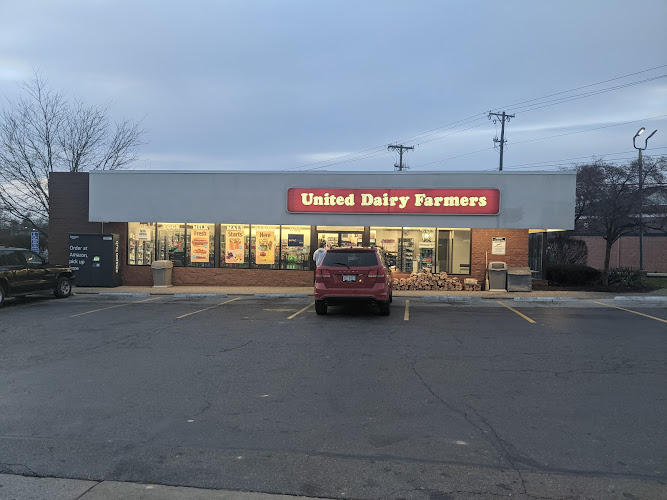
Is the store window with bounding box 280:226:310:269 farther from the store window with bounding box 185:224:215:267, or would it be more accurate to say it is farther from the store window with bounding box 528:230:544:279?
the store window with bounding box 528:230:544:279

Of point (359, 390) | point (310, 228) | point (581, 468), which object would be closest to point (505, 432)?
point (581, 468)

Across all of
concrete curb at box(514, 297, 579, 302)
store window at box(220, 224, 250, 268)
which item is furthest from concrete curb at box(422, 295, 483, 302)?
store window at box(220, 224, 250, 268)

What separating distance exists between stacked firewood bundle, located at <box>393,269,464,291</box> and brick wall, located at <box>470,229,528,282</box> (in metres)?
0.99

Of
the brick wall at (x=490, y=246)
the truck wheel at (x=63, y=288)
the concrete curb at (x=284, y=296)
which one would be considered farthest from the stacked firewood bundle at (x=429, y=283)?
the truck wheel at (x=63, y=288)

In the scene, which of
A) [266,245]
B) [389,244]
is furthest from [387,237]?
[266,245]

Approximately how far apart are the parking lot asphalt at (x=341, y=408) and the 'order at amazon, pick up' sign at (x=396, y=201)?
8092 mm

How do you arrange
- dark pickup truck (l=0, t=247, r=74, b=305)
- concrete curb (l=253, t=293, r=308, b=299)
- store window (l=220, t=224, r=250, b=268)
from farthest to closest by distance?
store window (l=220, t=224, r=250, b=268) < concrete curb (l=253, t=293, r=308, b=299) < dark pickup truck (l=0, t=247, r=74, b=305)

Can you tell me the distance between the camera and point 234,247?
816 inches

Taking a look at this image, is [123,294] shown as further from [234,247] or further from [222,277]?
[234,247]

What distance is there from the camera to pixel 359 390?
6.49 m

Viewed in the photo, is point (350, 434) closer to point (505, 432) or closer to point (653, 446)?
point (505, 432)

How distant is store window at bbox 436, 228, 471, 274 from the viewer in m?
20.0

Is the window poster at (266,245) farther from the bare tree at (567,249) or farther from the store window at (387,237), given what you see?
the bare tree at (567,249)

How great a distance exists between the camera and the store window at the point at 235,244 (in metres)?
20.6
